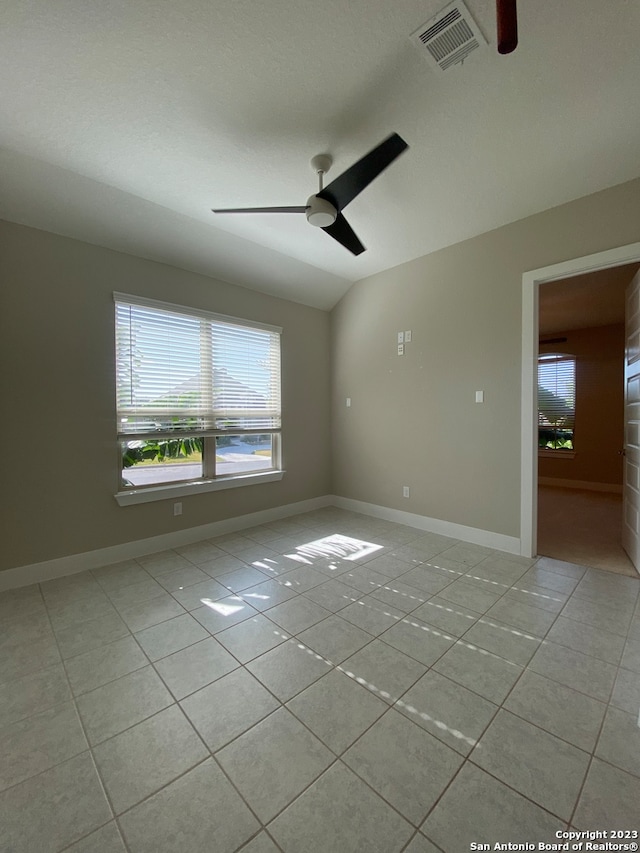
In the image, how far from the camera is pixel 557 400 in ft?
21.7

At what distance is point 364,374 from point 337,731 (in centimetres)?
364

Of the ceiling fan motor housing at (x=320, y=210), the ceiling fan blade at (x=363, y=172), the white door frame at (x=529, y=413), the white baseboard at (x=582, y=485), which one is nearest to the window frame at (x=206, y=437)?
the ceiling fan motor housing at (x=320, y=210)

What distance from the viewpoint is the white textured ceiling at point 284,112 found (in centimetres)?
157

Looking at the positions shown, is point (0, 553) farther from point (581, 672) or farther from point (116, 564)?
point (581, 672)

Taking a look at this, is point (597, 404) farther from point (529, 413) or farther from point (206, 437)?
point (206, 437)

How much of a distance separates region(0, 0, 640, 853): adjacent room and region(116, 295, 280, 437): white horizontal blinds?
3cm

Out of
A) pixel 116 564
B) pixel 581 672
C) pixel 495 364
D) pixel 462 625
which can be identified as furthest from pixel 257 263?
pixel 581 672

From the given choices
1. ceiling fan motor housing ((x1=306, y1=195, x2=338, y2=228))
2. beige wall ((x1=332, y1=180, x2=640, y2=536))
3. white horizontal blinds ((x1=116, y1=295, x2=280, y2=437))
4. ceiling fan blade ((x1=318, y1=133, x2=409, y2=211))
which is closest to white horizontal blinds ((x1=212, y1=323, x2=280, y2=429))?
white horizontal blinds ((x1=116, y1=295, x2=280, y2=437))

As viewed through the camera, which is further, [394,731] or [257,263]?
[257,263]

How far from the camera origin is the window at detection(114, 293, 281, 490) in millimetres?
3221

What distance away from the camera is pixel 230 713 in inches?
60.6

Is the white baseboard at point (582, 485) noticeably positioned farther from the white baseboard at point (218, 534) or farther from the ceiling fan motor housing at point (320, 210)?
the ceiling fan motor housing at point (320, 210)

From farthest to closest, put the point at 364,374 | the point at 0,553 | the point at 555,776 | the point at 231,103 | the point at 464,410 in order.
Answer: the point at 364,374
the point at 464,410
the point at 0,553
the point at 231,103
the point at 555,776

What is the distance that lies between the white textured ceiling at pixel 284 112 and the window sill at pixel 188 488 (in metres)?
2.19
